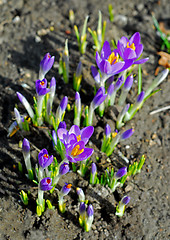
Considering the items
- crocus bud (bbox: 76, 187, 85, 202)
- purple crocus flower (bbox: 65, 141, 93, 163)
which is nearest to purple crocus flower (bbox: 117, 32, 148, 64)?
purple crocus flower (bbox: 65, 141, 93, 163)

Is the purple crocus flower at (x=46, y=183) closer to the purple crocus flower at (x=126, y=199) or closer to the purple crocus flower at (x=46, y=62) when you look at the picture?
the purple crocus flower at (x=126, y=199)

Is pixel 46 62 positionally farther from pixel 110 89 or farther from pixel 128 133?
pixel 128 133

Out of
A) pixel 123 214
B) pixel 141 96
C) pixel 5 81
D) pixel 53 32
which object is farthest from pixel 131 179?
pixel 53 32

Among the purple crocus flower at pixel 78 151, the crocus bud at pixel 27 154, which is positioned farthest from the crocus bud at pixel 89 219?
the crocus bud at pixel 27 154

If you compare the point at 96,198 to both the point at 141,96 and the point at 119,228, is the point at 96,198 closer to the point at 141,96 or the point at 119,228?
the point at 119,228

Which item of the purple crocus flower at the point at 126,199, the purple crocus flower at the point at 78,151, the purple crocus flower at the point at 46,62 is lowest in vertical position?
the purple crocus flower at the point at 126,199
